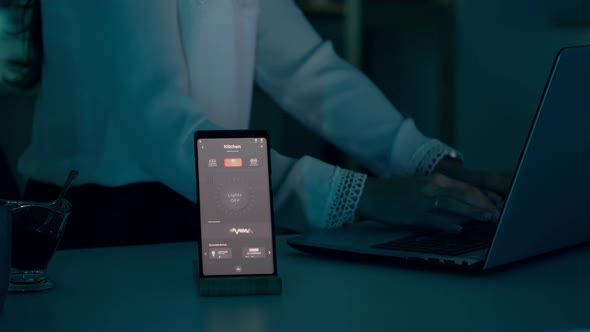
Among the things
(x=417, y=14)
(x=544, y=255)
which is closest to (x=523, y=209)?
(x=544, y=255)

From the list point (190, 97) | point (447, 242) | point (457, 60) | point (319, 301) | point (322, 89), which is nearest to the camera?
point (319, 301)

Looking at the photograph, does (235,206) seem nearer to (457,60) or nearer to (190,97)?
(190,97)

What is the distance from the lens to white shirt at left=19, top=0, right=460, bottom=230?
1188 millimetres

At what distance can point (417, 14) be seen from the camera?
12.5 ft

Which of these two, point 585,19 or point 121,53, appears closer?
point 121,53

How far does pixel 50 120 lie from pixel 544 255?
33.8 inches

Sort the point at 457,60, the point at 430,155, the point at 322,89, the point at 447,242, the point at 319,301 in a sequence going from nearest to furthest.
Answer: the point at 319,301
the point at 447,242
the point at 430,155
the point at 322,89
the point at 457,60

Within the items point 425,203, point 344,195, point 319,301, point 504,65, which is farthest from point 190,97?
point 504,65

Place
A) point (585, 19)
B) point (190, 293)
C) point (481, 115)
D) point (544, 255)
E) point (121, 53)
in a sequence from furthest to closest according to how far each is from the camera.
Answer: point (481, 115)
point (585, 19)
point (121, 53)
point (544, 255)
point (190, 293)

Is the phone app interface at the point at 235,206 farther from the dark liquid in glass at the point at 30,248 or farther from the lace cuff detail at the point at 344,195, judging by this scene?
the lace cuff detail at the point at 344,195

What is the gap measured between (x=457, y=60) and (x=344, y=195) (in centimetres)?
268

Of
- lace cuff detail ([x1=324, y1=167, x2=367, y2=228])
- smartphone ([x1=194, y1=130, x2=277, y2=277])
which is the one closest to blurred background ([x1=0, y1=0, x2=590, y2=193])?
lace cuff detail ([x1=324, y1=167, x2=367, y2=228])

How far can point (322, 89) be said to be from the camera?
5.30 feet

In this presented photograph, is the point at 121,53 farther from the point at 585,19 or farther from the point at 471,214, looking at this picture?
the point at 585,19
